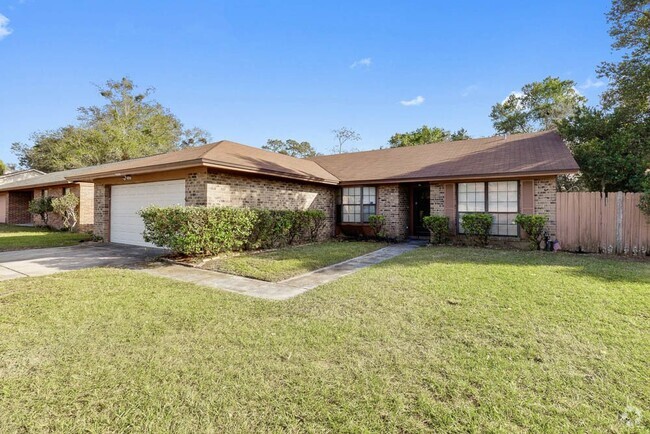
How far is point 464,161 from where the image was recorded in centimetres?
1259

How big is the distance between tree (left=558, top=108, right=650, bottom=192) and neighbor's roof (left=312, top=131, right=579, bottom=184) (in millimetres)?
1493

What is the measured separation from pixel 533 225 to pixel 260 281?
874 cm

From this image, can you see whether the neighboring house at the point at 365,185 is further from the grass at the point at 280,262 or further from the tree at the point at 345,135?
the tree at the point at 345,135

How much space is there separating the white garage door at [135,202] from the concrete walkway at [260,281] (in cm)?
334

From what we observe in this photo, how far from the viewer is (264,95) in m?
19.8

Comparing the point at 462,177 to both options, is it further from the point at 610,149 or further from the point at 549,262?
the point at 610,149

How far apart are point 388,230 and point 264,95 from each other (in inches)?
482

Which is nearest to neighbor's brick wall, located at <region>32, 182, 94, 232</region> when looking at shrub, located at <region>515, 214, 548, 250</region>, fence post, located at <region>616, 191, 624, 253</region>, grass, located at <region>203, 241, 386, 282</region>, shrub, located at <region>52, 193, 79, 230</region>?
shrub, located at <region>52, 193, 79, 230</region>

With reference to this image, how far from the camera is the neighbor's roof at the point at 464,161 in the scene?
10602 mm

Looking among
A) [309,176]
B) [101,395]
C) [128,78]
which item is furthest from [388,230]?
[128,78]

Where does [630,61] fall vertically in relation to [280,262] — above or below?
above

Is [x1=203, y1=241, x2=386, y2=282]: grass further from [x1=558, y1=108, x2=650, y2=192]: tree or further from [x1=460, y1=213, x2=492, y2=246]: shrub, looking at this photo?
[x1=558, y1=108, x2=650, y2=192]: tree

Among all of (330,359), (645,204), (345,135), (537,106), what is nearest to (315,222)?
(330,359)

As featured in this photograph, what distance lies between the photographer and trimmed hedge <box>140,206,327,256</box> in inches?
318
